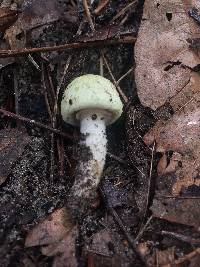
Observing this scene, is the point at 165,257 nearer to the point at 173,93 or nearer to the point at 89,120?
the point at 89,120

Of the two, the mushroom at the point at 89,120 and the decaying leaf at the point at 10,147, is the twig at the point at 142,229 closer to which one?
the mushroom at the point at 89,120

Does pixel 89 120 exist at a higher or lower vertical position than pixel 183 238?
higher

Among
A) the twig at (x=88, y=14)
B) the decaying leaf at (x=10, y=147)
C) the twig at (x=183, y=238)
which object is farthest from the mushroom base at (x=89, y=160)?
the twig at (x=88, y=14)

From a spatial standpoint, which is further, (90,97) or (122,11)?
(122,11)

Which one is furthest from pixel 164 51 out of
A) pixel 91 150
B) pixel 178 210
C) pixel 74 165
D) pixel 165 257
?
pixel 165 257

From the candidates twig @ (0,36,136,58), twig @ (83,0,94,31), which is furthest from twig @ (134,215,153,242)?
twig @ (83,0,94,31)

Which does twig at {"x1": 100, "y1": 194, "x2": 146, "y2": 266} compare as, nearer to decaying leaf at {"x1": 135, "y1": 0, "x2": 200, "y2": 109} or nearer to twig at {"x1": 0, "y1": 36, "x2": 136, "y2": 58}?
decaying leaf at {"x1": 135, "y1": 0, "x2": 200, "y2": 109}

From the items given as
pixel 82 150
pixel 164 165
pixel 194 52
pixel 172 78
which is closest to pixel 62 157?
pixel 82 150

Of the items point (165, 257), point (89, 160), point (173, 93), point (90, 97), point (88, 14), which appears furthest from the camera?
point (88, 14)
